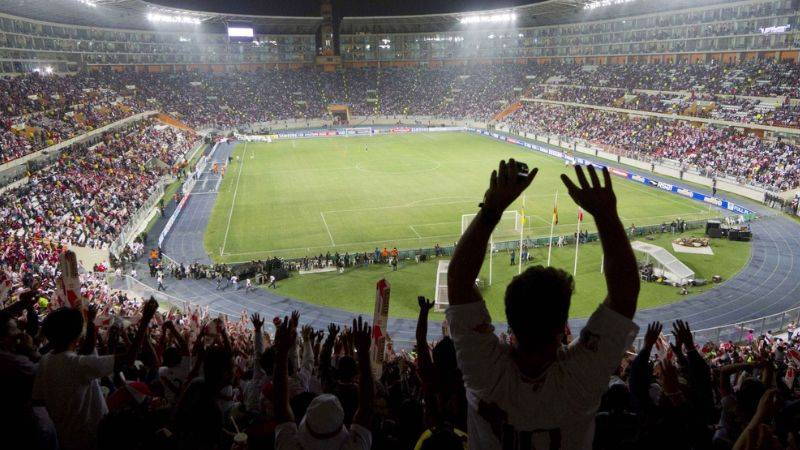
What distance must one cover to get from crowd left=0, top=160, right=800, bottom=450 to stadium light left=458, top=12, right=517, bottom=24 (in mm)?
99135

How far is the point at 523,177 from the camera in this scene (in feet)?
9.21

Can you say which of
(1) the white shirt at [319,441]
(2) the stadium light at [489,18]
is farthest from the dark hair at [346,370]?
(2) the stadium light at [489,18]

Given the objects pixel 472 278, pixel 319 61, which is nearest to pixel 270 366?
pixel 472 278

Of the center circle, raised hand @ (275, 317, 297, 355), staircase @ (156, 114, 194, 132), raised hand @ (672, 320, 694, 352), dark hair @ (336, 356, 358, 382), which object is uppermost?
raised hand @ (275, 317, 297, 355)

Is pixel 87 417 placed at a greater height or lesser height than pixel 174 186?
greater

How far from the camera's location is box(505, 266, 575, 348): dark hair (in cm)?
248

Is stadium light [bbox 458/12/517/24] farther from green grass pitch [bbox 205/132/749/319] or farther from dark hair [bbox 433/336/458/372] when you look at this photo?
dark hair [bbox 433/336/458/372]

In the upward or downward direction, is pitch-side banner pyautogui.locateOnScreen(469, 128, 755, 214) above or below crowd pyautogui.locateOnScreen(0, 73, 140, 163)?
below

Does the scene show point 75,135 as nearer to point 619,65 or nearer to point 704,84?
point 704,84

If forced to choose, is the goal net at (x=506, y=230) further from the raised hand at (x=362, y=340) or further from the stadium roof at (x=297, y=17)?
the stadium roof at (x=297, y=17)

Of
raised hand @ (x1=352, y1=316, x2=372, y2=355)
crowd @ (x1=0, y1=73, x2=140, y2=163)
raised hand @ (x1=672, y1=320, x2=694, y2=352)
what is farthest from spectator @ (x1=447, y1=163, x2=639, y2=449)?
crowd @ (x1=0, y1=73, x2=140, y2=163)

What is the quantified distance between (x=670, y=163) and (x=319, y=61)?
263ft

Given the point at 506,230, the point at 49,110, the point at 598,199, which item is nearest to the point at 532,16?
the point at 506,230

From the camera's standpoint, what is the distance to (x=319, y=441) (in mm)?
3604
